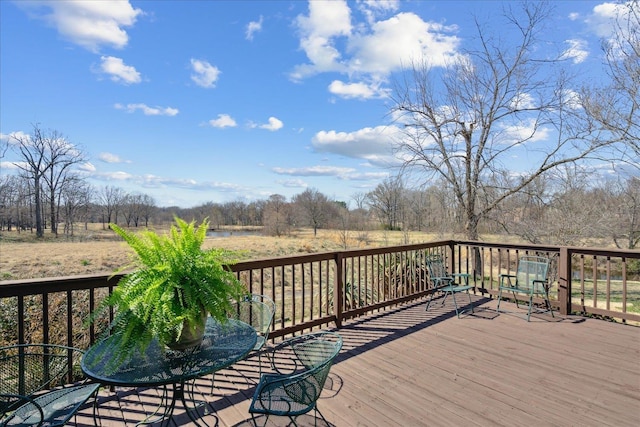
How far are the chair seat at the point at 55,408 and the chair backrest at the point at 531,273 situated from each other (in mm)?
4936

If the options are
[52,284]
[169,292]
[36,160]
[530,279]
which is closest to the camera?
[169,292]

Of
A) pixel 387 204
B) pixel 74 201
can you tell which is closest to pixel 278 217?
pixel 387 204

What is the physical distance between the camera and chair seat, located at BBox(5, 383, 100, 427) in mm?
1579

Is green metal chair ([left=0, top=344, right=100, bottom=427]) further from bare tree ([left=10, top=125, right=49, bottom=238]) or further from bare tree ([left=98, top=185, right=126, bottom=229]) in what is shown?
bare tree ([left=98, top=185, right=126, bottom=229])

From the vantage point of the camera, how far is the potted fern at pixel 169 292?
160 centimetres

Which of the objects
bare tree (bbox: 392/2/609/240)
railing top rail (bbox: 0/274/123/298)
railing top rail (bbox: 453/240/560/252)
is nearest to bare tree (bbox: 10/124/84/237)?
bare tree (bbox: 392/2/609/240)

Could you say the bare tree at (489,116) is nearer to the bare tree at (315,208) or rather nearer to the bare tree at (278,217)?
the bare tree at (315,208)

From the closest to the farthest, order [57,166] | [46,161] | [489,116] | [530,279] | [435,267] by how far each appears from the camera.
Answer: [530,279] → [435,267] → [489,116] → [46,161] → [57,166]

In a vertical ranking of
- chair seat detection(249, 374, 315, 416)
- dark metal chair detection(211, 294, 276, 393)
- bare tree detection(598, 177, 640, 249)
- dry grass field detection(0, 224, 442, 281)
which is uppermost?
bare tree detection(598, 177, 640, 249)

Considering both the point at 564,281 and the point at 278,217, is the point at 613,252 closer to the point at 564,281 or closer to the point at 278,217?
the point at 564,281

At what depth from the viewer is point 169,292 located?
5.40 ft

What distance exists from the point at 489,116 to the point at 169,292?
898cm

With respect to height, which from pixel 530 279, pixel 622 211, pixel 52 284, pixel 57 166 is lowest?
pixel 530 279

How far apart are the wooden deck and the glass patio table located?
0.60 metres
